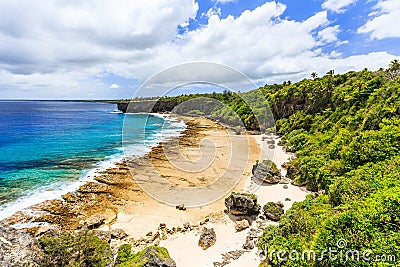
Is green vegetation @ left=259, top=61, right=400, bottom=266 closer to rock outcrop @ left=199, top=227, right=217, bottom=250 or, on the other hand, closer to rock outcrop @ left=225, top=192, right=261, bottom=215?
rock outcrop @ left=225, top=192, right=261, bottom=215

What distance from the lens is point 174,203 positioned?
1939 cm

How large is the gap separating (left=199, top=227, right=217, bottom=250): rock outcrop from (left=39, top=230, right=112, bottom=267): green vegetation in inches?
199

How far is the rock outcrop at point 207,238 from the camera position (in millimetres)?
13281

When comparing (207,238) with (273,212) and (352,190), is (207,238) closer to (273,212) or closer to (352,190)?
(273,212)

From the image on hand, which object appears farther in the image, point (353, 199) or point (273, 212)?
point (273, 212)

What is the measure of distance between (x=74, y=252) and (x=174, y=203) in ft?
31.0

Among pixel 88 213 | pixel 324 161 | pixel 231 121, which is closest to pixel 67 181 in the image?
pixel 88 213

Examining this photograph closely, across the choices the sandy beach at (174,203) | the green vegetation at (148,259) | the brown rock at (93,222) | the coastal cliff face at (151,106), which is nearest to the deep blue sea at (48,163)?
the sandy beach at (174,203)

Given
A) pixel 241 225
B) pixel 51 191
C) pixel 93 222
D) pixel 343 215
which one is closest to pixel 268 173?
pixel 241 225

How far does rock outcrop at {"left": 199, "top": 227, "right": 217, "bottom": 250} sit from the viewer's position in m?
13.3

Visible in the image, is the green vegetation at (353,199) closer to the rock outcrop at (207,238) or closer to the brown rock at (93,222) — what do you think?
the rock outcrop at (207,238)

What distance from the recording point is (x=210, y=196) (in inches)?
816

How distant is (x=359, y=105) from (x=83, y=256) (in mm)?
33164

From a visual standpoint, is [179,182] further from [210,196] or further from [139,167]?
[139,167]
